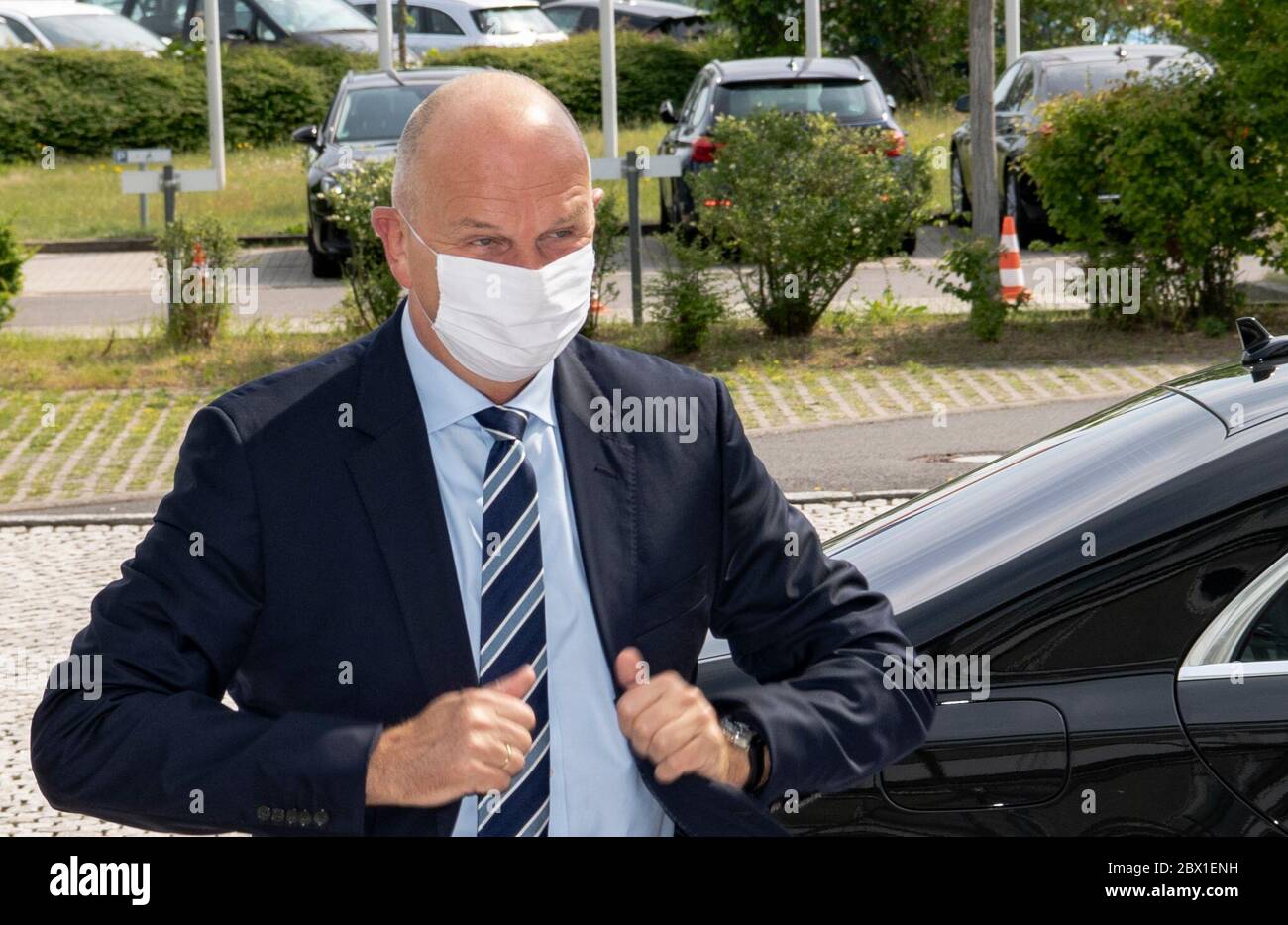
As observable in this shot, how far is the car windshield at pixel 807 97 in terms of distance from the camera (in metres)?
18.3

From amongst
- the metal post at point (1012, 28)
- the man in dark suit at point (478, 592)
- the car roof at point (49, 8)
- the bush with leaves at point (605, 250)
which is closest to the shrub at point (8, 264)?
the bush with leaves at point (605, 250)

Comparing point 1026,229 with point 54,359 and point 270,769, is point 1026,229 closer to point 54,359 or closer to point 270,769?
point 54,359

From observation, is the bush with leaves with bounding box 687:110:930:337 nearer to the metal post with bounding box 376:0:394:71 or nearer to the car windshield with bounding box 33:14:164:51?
the metal post with bounding box 376:0:394:71

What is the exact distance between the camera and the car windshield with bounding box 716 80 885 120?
1828 cm

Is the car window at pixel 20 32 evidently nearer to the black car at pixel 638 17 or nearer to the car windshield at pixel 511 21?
the car windshield at pixel 511 21

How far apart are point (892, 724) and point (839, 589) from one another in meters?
0.19

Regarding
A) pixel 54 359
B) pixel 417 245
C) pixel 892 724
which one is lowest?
pixel 54 359

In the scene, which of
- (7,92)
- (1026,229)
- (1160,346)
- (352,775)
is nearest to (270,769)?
(352,775)

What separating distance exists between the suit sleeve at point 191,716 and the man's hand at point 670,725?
0.29m

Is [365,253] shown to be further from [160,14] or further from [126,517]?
[160,14]

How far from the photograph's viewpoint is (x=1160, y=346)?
43.8 feet

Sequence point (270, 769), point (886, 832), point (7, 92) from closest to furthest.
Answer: point (270, 769) < point (886, 832) < point (7, 92)

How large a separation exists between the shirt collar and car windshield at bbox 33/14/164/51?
2818 centimetres

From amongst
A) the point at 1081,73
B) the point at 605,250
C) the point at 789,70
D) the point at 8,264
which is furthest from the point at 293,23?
the point at 605,250
